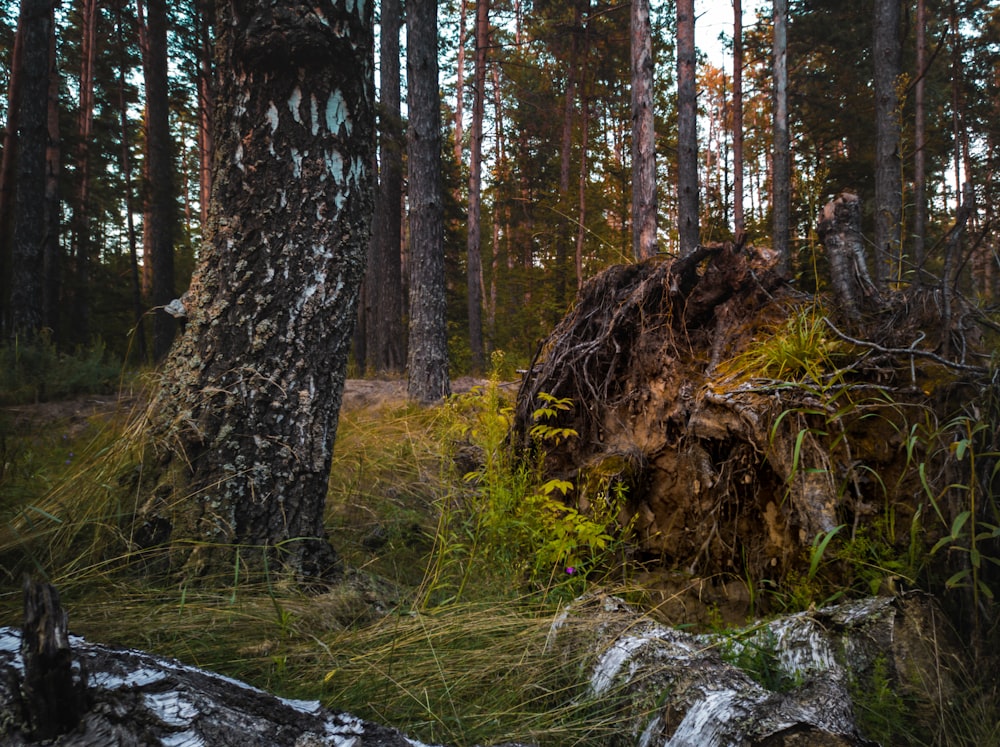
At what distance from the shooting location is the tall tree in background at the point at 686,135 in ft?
32.0

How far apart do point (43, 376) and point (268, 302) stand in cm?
672

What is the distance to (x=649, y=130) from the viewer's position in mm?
7918

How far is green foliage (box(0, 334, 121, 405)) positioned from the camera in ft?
22.0

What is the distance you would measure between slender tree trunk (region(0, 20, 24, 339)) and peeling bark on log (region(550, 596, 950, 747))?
11.5 meters

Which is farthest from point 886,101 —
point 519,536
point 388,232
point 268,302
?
point 268,302

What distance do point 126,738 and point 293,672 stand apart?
2.13 feet

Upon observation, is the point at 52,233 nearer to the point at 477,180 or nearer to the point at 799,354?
the point at 477,180

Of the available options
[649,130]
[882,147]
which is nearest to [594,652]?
[649,130]

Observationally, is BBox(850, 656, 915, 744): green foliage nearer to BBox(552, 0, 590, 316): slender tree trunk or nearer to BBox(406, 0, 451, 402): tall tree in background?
BBox(406, 0, 451, 402): tall tree in background

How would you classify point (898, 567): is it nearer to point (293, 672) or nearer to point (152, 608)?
point (293, 672)

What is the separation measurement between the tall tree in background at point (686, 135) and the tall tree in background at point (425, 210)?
432cm

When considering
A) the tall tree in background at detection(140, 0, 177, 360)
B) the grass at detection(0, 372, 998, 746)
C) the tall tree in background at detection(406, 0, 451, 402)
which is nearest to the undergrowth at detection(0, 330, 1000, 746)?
the grass at detection(0, 372, 998, 746)

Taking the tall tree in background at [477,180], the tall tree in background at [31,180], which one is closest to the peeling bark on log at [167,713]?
the tall tree in background at [31,180]

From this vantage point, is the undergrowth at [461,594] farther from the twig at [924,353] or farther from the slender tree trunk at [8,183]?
the slender tree trunk at [8,183]
